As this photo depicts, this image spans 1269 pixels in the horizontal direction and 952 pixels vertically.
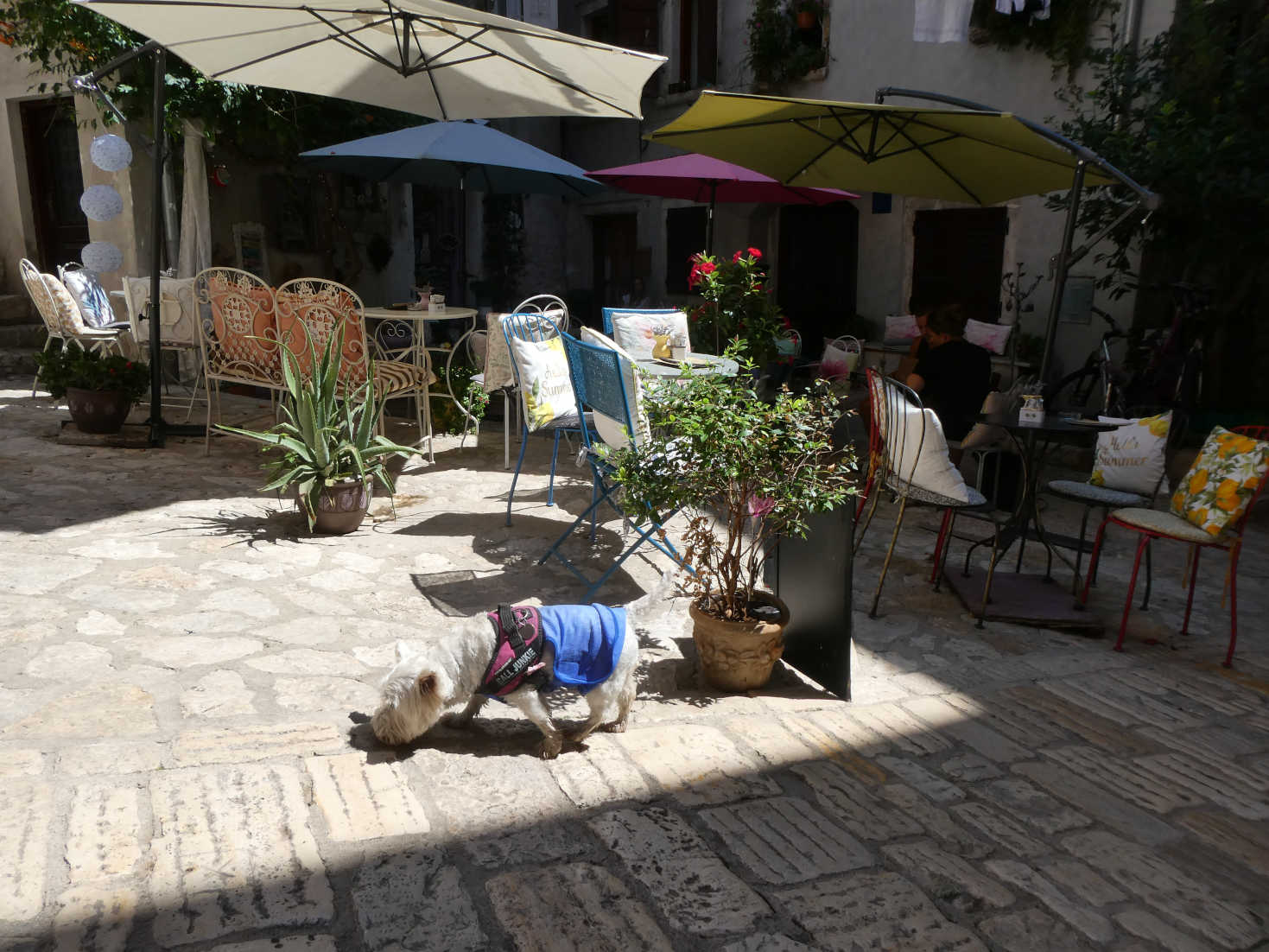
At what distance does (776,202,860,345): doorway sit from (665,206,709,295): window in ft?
3.99

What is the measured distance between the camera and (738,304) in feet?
21.9

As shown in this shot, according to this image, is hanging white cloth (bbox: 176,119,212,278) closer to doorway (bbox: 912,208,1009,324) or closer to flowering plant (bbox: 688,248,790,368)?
flowering plant (bbox: 688,248,790,368)

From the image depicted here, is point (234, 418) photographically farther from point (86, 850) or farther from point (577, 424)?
point (86, 850)

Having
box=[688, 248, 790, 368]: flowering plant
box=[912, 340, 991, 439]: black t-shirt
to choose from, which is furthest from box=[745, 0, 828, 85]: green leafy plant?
box=[912, 340, 991, 439]: black t-shirt

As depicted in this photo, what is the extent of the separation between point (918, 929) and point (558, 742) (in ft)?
3.36

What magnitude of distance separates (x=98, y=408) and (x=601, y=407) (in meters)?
4.05

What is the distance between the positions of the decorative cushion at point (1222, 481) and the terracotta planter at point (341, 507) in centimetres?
352

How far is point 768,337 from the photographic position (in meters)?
6.48

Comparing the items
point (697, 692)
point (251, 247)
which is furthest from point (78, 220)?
point (697, 692)

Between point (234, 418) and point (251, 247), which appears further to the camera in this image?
point (251, 247)

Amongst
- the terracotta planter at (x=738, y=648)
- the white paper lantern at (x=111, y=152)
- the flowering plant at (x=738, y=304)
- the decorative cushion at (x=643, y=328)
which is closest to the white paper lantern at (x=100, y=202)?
the white paper lantern at (x=111, y=152)

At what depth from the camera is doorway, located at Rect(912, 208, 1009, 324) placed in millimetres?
8688

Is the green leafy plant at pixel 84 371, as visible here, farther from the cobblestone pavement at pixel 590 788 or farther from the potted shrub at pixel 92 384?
the cobblestone pavement at pixel 590 788

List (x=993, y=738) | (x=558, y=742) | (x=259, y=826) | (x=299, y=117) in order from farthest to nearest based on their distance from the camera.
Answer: (x=299, y=117), (x=993, y=738), (x=558, y=742), (x=259, y=826)
